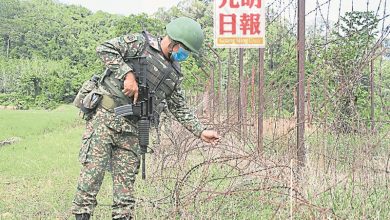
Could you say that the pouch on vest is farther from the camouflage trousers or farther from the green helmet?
the green helmet

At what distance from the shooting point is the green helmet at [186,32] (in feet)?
10.9

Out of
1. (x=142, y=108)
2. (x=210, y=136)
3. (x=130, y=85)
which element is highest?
(x=130, y=85)

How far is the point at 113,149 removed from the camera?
11.7 feet

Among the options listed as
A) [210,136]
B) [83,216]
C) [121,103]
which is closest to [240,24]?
[210,136]

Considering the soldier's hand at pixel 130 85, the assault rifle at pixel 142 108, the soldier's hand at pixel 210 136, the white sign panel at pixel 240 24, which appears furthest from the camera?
the white sign panel at pixel 240 24

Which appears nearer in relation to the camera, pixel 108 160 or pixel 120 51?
pixel 120 51

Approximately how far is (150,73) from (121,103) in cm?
26

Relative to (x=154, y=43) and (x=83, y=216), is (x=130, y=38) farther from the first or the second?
(x=83, y=216)

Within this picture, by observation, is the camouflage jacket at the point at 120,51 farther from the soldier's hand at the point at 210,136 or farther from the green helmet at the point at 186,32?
the soldier's hand at the point at 210,136

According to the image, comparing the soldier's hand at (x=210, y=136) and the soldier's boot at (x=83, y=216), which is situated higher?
the soldier's hand at (x=210, y=136)

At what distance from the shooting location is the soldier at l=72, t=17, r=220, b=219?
336cm

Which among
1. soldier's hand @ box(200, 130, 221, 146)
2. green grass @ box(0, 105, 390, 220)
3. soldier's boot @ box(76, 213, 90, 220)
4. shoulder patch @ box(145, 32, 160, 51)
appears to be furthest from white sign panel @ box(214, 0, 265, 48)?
soldier's boot @ box(76, 213, 90, 220)

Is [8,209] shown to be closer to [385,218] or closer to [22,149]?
[385,218]

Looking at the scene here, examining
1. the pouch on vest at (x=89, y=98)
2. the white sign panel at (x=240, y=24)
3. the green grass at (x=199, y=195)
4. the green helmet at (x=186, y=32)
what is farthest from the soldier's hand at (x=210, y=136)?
the white sign panel at (x=240, y=24)
